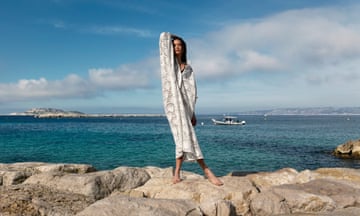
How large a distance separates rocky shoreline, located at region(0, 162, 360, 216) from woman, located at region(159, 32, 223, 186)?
1.89 ft

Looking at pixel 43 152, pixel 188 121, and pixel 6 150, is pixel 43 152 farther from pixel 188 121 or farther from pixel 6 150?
pixel 188 121

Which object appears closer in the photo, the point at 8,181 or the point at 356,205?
the point at 356,205

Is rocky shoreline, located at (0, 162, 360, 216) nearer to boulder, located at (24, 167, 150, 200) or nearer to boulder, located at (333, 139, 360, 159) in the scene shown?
boulder, located at (24, 167, 150, 200)

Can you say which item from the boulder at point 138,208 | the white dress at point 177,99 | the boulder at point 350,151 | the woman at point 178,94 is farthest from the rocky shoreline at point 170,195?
the boulder at point 350,151

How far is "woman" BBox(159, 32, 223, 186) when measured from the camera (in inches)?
303

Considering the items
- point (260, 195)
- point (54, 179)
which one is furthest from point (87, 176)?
point (260, 195)

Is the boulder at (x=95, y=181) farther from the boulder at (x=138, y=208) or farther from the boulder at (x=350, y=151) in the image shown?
the boulder at (x=350, y=151)

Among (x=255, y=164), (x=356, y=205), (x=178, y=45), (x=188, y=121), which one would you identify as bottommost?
(x=255, y=164)

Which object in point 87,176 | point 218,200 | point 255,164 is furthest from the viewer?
point 255,164

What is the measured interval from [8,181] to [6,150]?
A: 102 feet

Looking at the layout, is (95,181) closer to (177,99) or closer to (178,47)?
(177,99)

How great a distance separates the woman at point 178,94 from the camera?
25.2ft

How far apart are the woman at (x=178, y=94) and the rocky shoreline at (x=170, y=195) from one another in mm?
576

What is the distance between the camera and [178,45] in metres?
7.75
